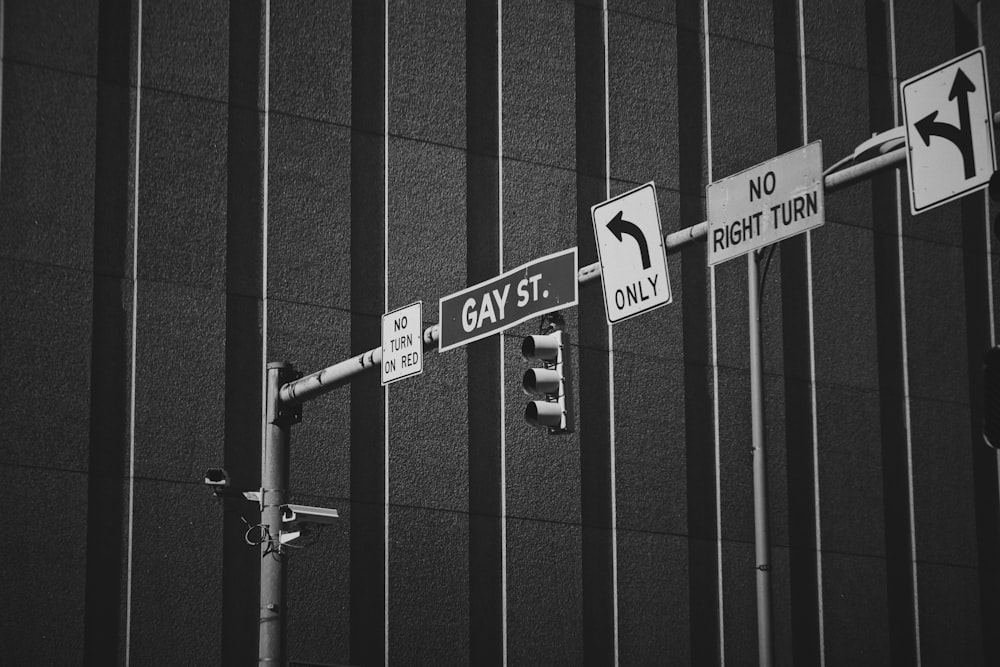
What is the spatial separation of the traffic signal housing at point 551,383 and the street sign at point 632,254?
0.63 meters

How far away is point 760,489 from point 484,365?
6081 millimetres

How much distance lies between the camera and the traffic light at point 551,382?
36.8ft

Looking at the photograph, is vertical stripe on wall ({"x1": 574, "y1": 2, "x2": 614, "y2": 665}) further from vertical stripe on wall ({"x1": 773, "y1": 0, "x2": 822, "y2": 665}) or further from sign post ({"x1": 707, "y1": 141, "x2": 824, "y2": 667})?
sign post ({"x1": 707, "y1": 141, "x2": 824, "y2": 667})

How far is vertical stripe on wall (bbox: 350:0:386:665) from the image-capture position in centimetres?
1939

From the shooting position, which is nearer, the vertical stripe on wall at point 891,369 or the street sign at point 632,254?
the street sign at point 632,254

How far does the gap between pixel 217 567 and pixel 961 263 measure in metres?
13.6

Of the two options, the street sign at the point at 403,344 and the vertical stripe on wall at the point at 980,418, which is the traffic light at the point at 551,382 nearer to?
the street sign at the point at 403,344

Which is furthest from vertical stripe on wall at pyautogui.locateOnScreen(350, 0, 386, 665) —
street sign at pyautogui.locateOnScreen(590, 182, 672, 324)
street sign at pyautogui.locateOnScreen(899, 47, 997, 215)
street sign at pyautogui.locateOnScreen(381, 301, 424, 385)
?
street sign at pyautogui.locateOnScreen(899, 47, 997, 215)

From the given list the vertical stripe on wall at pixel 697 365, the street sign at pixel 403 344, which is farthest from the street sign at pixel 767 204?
the vertical stripe on wall at pixel 697 365

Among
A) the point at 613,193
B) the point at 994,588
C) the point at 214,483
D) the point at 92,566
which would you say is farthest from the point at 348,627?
the point at 994,588

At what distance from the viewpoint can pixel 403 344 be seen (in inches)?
519

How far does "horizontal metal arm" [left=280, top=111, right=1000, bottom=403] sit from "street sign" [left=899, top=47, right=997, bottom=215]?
25 centimetres

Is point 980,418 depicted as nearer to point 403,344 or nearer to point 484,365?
point 484,365

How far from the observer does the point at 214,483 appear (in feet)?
46.1
